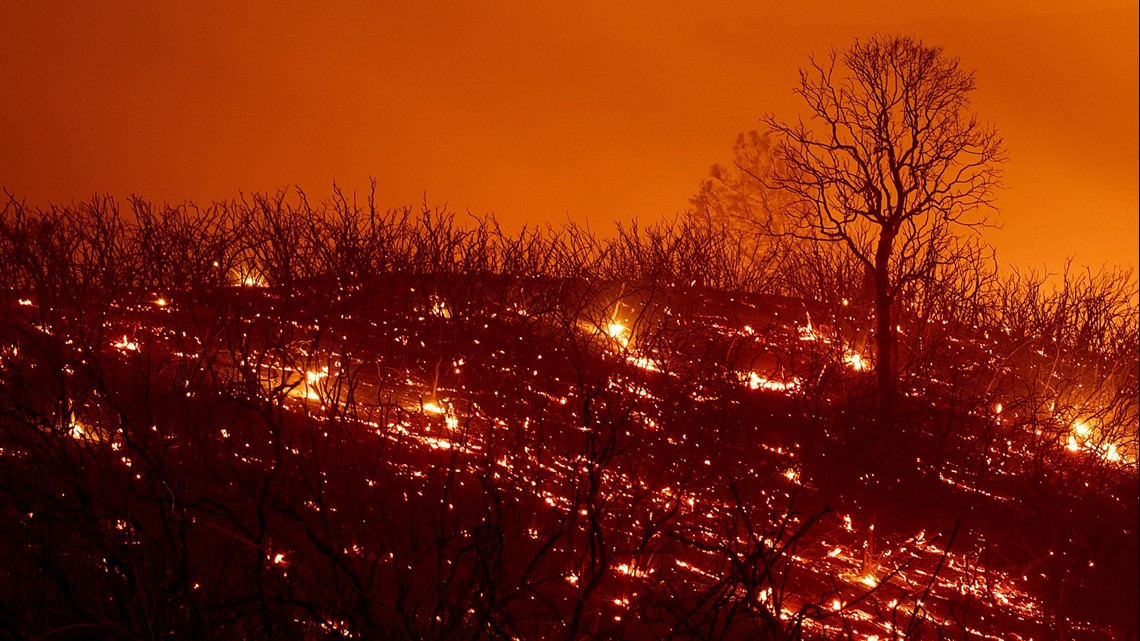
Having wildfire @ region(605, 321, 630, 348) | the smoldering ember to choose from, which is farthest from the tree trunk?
wildfire @ region(605, 321, 630, 348)

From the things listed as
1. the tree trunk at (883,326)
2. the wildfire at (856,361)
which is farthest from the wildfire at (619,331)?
the tree trunk at (883,326)

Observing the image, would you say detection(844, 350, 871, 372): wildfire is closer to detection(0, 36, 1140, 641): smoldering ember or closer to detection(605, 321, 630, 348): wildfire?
detection(0, 36, 1140, 641): smoldering ember

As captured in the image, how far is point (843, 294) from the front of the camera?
12.2 meters

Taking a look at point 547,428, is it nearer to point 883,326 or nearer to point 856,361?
point 883,326

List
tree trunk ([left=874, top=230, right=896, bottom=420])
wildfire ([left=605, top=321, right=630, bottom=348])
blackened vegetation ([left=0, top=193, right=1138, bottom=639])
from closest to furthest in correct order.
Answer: blackened vegetation ([left=0, top=193, right=1138, bottom=639]) < tree trunk ([left=874, top=230, right=896, bottom=420]) < wildfire ([left=605, top=321, right=630, bottom=348])

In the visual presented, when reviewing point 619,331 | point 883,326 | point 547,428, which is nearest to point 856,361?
point 883,326

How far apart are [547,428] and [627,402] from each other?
2.17 ft

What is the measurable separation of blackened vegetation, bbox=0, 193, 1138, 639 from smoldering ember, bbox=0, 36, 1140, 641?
4 centimetres

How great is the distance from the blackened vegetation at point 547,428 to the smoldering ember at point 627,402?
0.14 feet

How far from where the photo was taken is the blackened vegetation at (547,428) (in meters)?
4.89

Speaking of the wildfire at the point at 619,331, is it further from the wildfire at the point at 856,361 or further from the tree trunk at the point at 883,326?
the tree trunk at the point at 883,326

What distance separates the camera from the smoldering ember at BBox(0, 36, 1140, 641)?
572cm

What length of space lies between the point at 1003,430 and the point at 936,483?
165 centimetres

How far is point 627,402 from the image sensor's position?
25.3ft
